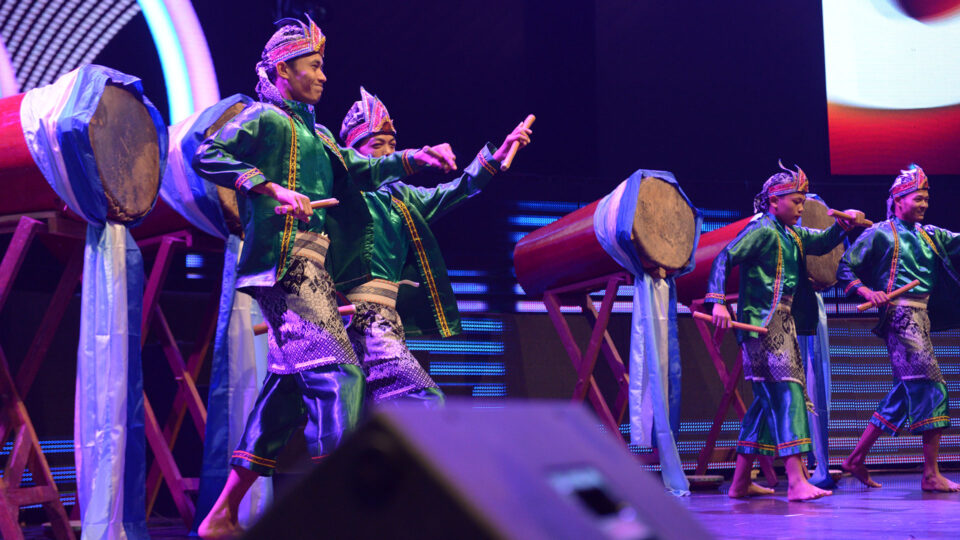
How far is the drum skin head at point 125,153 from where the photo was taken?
8.34 feet

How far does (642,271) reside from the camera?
13.4ft

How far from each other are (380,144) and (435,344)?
175cm

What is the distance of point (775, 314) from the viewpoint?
4066 mm

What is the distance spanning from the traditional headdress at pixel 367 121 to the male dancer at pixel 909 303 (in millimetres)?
2577

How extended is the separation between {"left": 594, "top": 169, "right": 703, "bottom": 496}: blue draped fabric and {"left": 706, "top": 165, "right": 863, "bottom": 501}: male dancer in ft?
0.80

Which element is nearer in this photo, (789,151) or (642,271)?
(642,271)

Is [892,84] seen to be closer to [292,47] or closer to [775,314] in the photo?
[775,314]

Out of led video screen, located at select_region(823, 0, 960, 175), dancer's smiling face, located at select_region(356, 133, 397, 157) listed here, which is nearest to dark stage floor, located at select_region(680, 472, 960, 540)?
dancer's smiling face, located at select_region(356, 133, 397, 157)

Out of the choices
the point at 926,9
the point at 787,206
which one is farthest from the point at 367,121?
the point at 926,9

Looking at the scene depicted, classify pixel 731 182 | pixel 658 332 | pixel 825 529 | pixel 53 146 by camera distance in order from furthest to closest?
pixel 731 182, pixel 658 332, pixel 825 529, pixel 53 146

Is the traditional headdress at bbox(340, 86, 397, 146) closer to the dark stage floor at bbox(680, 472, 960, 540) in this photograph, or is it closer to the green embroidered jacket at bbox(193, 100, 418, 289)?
the green embroidered jacket at bbox(193, 100, 418, 289)

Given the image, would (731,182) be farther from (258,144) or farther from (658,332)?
(258,144)

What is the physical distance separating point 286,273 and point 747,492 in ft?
8.34

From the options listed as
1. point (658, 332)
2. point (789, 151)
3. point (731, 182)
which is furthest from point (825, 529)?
point (789, 151)
